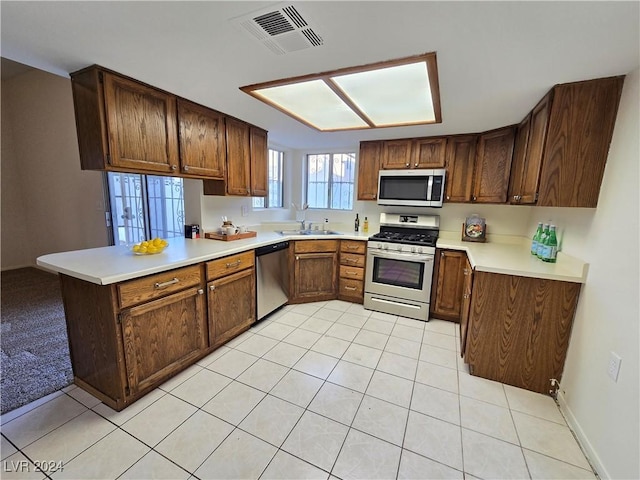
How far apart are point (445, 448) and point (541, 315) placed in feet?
3.71

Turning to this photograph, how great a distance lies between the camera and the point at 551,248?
206 centimetres

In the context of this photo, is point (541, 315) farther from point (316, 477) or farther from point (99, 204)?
point (99, 204)

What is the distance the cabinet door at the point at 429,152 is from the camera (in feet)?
10.1

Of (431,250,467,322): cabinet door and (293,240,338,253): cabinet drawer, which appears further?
(293,240,338,253): cabinet drawer

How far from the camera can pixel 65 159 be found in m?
3.75

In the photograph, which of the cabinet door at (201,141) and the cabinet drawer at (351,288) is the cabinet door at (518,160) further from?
the cabinet door at (201,141)

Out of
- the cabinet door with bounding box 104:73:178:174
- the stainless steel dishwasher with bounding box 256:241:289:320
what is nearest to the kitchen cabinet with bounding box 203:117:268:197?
the cabinet door with bounding box 104:73:178:174

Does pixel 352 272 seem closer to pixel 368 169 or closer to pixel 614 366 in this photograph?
pixel 368 169

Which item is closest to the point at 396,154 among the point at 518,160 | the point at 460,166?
the point at 460,166

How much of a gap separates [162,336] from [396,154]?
305cm

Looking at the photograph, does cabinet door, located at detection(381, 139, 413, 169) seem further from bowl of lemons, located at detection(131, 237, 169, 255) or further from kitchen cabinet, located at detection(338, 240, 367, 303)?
bowl of lemons, located at detection(131, 237, 169, 255)

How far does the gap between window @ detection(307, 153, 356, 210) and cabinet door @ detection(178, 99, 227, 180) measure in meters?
1.75

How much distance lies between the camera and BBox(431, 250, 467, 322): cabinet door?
9.35ft

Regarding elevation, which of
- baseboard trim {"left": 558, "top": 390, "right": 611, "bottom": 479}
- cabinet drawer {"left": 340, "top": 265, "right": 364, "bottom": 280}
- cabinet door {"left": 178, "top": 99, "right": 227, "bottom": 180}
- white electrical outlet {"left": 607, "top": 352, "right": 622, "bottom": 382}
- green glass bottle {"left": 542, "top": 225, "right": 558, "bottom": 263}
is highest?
cabinet door {"left": 178, "top": 99, "right": 227, "bottom": 180}
